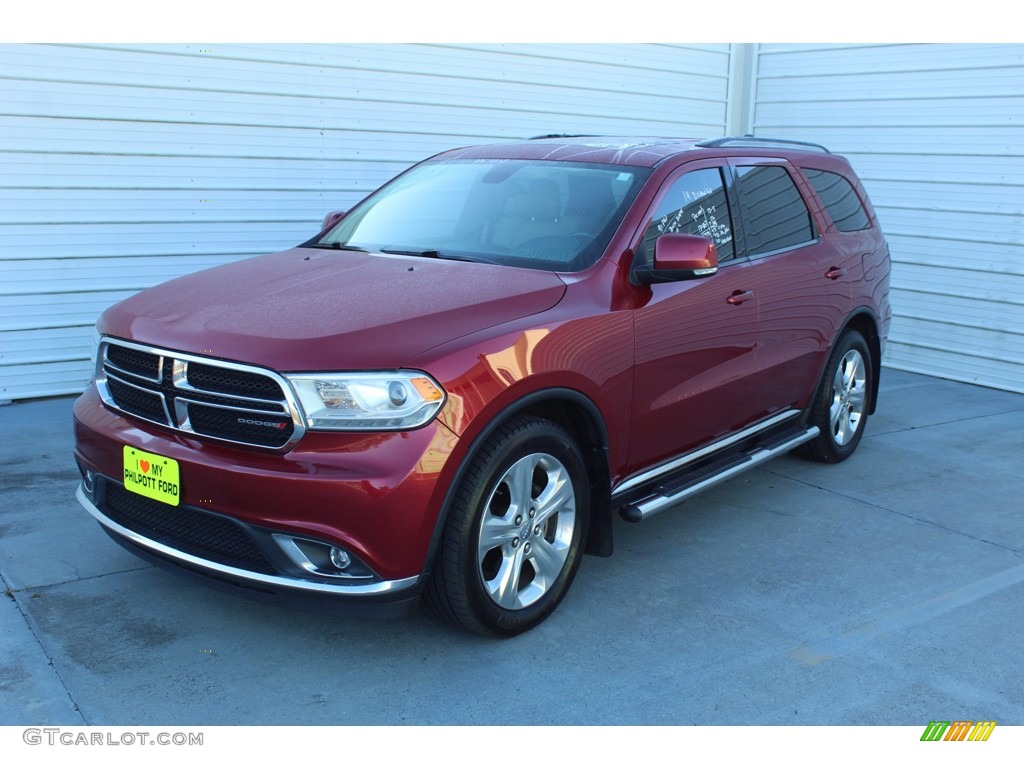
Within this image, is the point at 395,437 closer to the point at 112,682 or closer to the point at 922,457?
the point at 112,682

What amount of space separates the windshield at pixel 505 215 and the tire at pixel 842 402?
79.8 inches

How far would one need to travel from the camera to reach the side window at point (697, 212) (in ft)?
14.4

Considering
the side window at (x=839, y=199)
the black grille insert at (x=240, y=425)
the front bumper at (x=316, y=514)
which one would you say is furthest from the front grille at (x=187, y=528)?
the side window at (x=839, y=199)

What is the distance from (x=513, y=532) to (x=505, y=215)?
59.8 inches

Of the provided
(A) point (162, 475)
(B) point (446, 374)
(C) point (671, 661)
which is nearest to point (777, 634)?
(C) point (671, 661)

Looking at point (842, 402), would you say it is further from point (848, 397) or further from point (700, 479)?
point (700, 479)

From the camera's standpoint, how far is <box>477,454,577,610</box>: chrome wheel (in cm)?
361

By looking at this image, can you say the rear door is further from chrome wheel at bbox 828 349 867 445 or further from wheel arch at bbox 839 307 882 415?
chrome wheel at bbox 828 349 867 445

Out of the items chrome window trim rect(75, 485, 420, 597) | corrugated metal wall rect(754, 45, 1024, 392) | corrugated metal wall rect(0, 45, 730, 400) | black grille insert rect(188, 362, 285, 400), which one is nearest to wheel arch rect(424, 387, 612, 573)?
chrome window trim rect(75, 485, 420, 597)

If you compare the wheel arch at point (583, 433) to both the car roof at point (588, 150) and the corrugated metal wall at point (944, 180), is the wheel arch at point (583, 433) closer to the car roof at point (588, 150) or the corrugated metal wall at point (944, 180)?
the car roof at point (588, 150)

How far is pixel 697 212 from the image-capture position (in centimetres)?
464

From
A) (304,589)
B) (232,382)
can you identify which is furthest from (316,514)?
(232,382)

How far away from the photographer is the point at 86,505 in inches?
153

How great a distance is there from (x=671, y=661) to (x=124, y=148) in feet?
16.8
